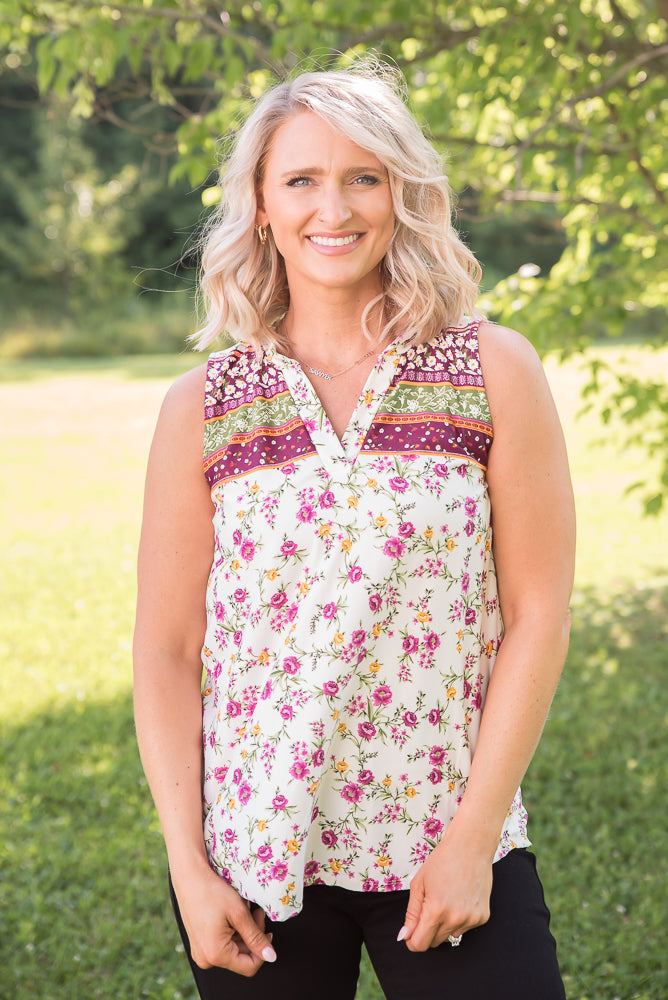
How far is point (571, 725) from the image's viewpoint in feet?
16.9

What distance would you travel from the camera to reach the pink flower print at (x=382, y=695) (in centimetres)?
171

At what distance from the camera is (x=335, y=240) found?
1.84m

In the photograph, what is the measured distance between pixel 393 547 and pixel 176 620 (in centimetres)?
48

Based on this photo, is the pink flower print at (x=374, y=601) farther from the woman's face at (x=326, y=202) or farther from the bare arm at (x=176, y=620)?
the woman's face at (x=326, y=202)

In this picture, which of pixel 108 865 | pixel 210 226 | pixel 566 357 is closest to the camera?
pixel 210 226

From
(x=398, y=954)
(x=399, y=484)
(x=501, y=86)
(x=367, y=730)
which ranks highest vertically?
(x=501, y=86)

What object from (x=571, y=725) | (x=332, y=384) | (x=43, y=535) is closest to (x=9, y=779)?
(x=571, y=725)

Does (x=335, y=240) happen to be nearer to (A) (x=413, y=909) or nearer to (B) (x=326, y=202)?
(B) (x=326, y=202)

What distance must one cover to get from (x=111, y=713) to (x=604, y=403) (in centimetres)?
299

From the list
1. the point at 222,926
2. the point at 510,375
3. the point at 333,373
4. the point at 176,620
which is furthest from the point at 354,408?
the point at 222,926

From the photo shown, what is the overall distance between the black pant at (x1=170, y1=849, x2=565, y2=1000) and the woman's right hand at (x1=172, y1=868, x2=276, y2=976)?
0.05 m

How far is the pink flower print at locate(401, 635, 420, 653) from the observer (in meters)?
1.71

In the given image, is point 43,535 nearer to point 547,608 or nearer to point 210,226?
point 210,226

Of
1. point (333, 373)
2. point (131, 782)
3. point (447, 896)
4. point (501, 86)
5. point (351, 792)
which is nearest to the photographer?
point (447, 896)
